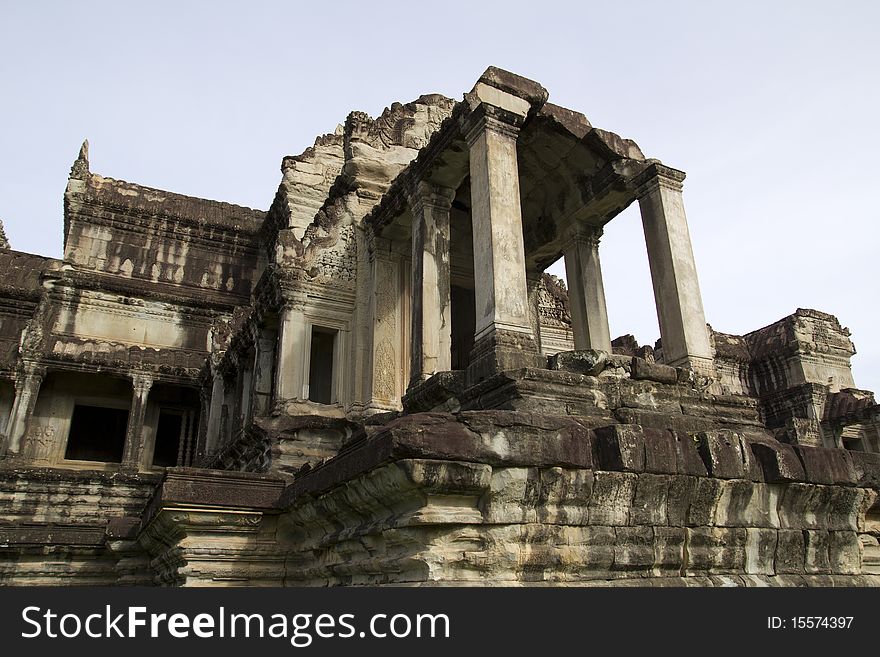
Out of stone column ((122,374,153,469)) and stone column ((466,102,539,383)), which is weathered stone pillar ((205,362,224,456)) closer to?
stone column ((122,374,153,469))

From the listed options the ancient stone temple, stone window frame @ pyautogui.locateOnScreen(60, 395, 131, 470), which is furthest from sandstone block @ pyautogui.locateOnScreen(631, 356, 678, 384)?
stone window frame @ pyautogui.locateOnScreen(60, 395, 131, 470)

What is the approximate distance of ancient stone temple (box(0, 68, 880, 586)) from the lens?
444 centimetres

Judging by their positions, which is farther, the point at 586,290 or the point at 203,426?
the point at 203,426

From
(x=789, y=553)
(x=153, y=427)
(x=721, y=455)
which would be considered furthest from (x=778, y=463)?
(x=153, y=427)

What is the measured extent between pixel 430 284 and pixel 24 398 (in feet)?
42.0

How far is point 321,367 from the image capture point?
1241 centimetres

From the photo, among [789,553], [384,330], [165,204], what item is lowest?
[789,553]

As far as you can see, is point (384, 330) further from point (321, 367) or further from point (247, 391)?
point (247, 391)

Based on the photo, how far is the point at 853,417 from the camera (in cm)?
1966

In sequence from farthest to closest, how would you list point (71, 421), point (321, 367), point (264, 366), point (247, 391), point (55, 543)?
1. point (71, 421)
2. point (247, 391)
3. point (321, 367)
4. point (264, 366)
5. point (55, 543)

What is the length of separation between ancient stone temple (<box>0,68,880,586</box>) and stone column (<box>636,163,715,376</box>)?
38 millimetres

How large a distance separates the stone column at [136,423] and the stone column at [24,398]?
7.45ft

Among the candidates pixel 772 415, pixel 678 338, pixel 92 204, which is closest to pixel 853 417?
pixel 772 415
